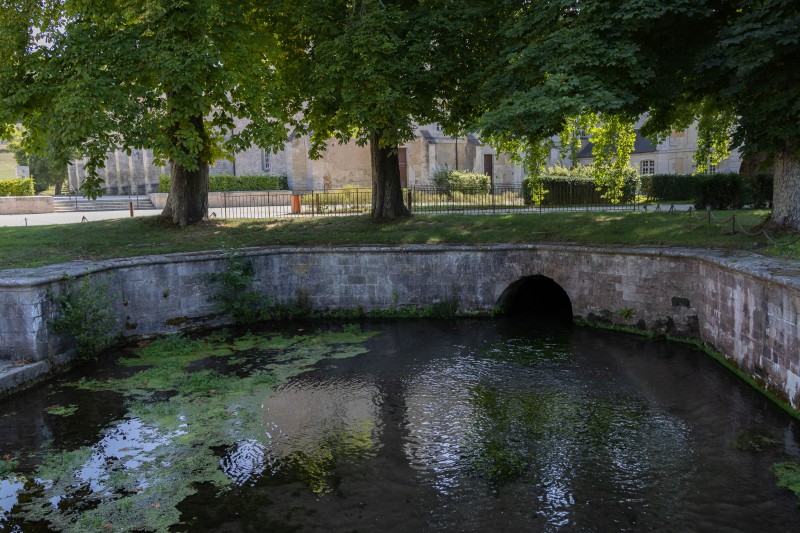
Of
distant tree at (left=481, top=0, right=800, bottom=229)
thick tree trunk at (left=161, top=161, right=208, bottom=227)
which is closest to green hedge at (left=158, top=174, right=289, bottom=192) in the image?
thick tree trunk at (left=161, top=161, right=208, bottom=227)

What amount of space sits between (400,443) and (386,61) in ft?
33.3

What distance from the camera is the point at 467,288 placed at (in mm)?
17891

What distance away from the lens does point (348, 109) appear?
17672 millimetres

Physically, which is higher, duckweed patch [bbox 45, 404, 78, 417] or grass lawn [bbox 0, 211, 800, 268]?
grass lawn [bbox 0, 211, 800, 268]

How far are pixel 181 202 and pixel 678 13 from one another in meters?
13.8

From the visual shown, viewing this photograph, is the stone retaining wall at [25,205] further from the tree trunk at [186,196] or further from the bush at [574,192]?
the bush at [574,192]

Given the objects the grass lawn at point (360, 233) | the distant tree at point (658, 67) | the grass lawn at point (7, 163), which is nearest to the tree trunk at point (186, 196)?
the grass lawn at point (360, 233)

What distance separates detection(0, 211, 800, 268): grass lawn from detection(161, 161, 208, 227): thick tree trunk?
1.18 ft

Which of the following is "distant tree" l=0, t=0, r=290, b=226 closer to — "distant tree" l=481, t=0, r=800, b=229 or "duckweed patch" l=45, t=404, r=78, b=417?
"distant tree" l=481, t=0, r=800, b=229

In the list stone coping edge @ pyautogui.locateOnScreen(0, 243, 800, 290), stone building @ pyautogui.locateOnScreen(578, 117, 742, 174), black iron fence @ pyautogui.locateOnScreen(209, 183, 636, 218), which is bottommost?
stone coping edge @ pyautogui.locateOnScreen(0, 243, 800, 290)

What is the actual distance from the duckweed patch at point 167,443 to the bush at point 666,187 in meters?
21.1

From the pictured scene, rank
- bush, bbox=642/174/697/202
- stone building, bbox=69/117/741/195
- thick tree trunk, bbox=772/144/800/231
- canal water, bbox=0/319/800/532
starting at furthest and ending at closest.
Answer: stone building, bbox=69/117/741/195, bush, bbox=642/174/697/202, thick tree trunk, bbox=772/144/800/231, canal water, bbox=0/319/800/532

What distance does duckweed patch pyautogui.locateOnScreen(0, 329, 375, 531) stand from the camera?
815cm

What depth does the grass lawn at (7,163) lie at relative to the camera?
193 feet
